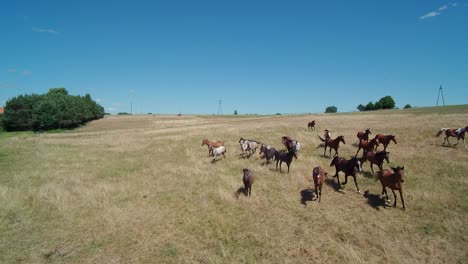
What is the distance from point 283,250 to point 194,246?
330 centimetres

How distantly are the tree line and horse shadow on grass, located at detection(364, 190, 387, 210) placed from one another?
82.8 meters

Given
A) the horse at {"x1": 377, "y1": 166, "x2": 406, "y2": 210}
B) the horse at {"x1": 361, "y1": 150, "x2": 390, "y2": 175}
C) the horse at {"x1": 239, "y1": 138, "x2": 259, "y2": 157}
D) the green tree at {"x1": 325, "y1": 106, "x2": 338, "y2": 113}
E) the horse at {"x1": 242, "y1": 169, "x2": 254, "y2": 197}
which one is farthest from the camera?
the green tree at {"x1": 325, "y1": 106, "x2": 338, "y2": 113}

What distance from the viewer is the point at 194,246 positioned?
9.84 meters

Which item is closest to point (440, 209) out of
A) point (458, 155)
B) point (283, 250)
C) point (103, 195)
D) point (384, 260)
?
point (384, 260)

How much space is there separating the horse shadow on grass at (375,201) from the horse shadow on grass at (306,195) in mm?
2601

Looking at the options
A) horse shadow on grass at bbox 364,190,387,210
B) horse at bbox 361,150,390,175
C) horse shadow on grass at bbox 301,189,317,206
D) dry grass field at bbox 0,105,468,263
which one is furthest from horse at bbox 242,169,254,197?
horse at bbox 361,150,390,175

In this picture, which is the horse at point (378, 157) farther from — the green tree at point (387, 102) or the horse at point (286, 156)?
the green tree at point (387, 102)

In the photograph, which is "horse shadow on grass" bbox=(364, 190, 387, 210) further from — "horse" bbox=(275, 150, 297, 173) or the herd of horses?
"horse" bbox=(275, 150, 297, 173)

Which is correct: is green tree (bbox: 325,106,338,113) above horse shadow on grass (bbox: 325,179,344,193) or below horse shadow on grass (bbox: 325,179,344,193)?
above

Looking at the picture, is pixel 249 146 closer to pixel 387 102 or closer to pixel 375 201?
pixel 375 201

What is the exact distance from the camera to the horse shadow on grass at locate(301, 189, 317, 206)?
13.0 meters

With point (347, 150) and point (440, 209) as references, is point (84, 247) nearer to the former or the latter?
point (440, 209)

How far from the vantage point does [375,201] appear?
42.0 feet

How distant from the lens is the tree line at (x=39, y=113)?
2872 inches
